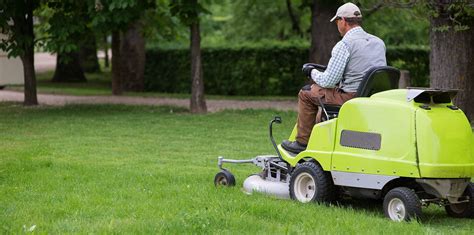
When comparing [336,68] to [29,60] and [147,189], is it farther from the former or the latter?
[29,60]

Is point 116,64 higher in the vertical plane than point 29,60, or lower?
lower

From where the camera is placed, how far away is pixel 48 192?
9070 millimetres

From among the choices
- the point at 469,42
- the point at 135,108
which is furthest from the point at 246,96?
the point at 469,42

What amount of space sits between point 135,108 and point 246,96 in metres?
6.57

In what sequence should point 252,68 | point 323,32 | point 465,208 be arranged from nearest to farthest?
point 465,208 → point 323,32 → point 252,68

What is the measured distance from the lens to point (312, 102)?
8.70 meters

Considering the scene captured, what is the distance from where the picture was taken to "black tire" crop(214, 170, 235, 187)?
9.51m

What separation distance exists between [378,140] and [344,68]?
1.00 m

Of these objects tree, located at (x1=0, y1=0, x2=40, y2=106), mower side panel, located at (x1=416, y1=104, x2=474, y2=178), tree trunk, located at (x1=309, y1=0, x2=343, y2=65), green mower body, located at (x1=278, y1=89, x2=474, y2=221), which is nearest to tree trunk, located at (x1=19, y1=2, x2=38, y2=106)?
tree, located at (x1=0, y1=0, x2=40, y2=106)

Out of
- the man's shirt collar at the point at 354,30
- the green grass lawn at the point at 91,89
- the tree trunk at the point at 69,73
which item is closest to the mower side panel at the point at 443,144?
the man's shirt collar at the point at 354,30

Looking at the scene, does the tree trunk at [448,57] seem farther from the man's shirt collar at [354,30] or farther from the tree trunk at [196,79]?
the man's shirt collar at [354,30]

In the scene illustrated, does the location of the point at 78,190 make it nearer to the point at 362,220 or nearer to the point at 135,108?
the point at 362,220

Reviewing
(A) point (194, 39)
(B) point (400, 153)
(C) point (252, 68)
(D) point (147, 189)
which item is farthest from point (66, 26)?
(B) point (400, 153)

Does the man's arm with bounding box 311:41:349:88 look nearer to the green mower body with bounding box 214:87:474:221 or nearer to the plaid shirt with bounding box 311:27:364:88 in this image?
the plaid shirt with bounding box 311:27:364:88
